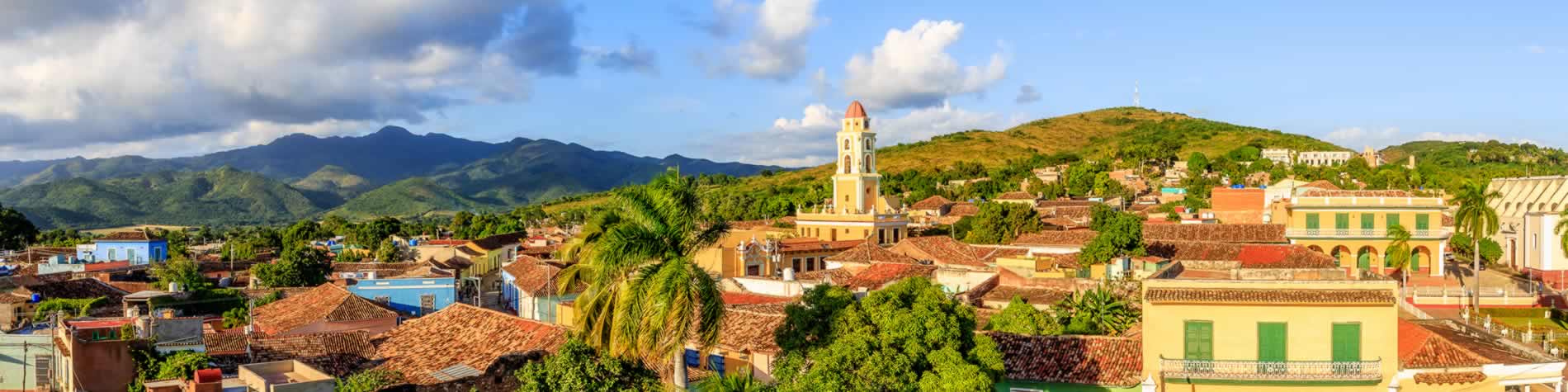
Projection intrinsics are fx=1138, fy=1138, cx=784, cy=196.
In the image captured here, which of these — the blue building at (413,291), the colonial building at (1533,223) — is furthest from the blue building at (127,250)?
the colonial building at (1533,223)

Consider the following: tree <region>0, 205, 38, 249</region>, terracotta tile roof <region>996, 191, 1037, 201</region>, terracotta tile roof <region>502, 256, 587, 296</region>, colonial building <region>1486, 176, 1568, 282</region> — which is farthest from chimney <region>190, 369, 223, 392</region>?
tree <region>0, 205, 38, 249</region>

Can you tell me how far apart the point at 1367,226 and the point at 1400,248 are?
2685 mm

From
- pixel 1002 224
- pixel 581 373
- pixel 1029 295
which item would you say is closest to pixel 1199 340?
pixel 581 373

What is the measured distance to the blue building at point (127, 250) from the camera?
66125mm

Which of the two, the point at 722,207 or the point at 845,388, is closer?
the point at 845,388

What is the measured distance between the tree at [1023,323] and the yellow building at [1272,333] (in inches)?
154

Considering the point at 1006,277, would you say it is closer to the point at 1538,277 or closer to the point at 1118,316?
the point at 1118,316

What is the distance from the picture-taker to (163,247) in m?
69.5

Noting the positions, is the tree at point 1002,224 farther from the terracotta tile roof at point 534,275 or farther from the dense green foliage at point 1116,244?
the terracotta tile roof at point 534,275

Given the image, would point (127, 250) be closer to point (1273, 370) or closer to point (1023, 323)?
point (1023, 323)

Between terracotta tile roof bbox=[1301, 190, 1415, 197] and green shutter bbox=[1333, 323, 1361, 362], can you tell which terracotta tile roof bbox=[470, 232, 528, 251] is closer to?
terracotta tile roof bbox=[1301, 190, 1415, 197]

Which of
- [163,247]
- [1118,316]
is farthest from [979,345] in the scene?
[163,247]

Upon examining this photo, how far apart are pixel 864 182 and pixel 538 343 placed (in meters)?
40.7

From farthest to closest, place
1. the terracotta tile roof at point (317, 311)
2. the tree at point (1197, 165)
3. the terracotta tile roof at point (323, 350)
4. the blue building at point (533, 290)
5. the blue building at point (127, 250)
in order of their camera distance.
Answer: the tree at point (1197, 165)
the blue building at point (127, 250)
the blue building at point (533, 290)
the terracotta tile roof at point (317, 311)
the terracotta tile roof at point (323, 350)
